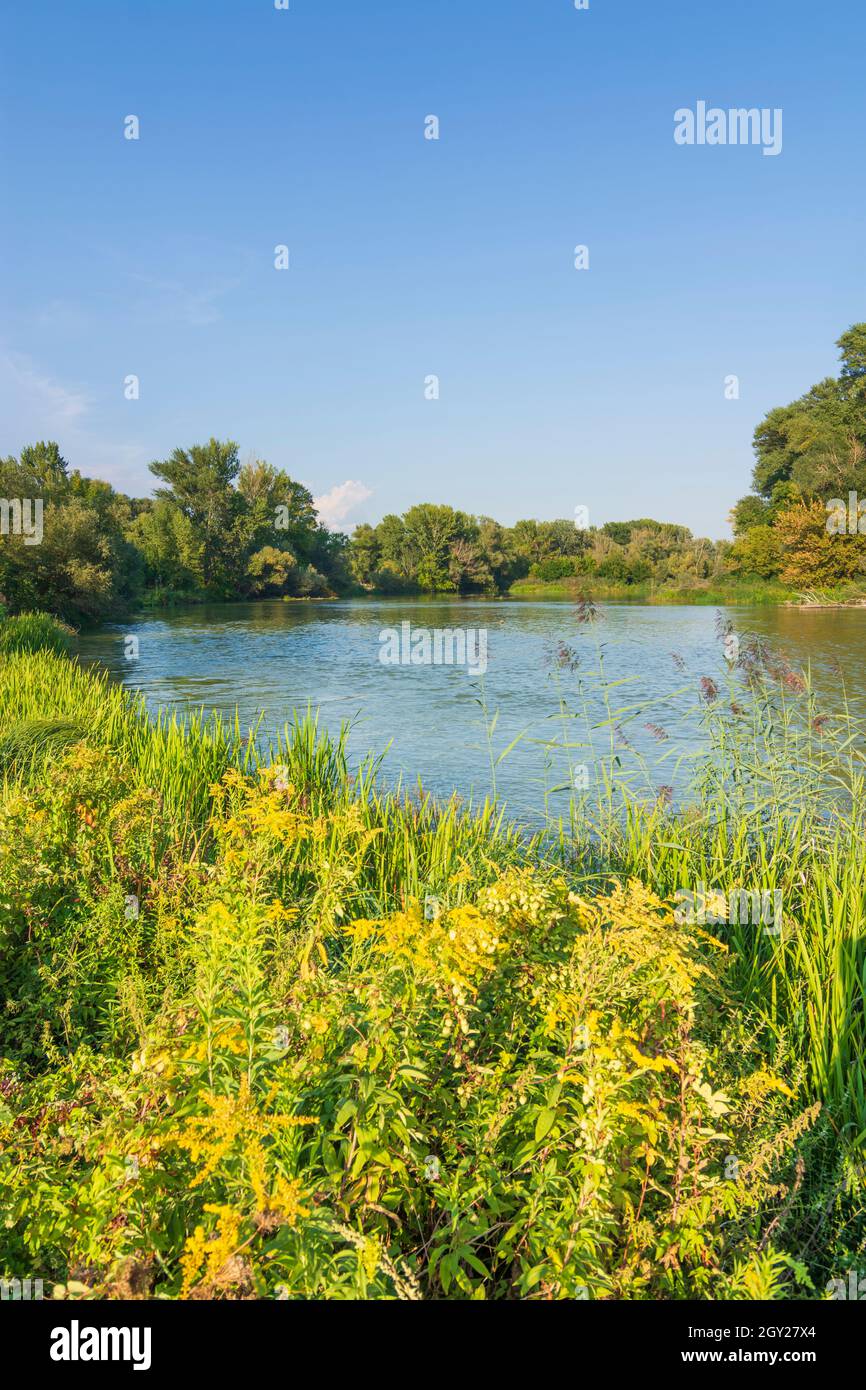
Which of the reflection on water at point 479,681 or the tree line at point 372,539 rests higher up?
the tree line at point 372,539

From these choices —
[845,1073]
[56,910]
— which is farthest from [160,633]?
[845,1073]

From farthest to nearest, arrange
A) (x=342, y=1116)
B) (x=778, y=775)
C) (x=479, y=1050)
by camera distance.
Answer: (x=778, y=775), (x=479, y=1050), (x=342, y=1116)

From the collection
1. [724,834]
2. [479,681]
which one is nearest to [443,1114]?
[724,834]

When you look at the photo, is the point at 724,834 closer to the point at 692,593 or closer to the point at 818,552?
the point at 818,552

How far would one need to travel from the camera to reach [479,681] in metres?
15.4

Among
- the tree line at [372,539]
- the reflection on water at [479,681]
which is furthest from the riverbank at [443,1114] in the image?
the tree line at [372,539]

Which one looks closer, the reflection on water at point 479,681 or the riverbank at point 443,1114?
the riverbank at point 443,1114

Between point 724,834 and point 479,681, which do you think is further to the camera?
point 479,681

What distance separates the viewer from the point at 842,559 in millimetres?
43188

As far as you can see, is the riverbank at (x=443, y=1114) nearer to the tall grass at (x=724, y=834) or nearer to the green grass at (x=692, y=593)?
the tall grass at (x=724, y=834)

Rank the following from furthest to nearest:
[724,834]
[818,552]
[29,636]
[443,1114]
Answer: [818,552]
[29,636]
[724,834]
[443,1114]

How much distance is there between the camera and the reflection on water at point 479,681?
8.48 m
